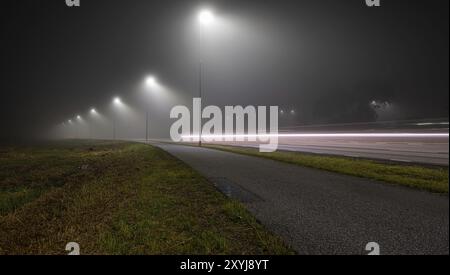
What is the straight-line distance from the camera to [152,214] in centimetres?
459

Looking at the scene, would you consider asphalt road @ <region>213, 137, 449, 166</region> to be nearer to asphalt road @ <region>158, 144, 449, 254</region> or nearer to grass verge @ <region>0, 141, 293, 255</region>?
asphalt road @ <region>158, 144, 449, 254</region>

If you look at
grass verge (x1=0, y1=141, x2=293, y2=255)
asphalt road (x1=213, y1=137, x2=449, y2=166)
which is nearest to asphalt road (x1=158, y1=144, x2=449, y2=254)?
grass verge (x1=0, y1=141, x2=293, y2=255)

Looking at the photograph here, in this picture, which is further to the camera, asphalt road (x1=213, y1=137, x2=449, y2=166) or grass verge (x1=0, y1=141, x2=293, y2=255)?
asphalt road (x1=213, y1=137, x2=449, y2=166)

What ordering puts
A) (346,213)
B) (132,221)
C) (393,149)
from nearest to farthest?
(132,221), (346,213), (393,149)

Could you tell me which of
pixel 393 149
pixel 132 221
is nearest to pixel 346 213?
pixel 132 221

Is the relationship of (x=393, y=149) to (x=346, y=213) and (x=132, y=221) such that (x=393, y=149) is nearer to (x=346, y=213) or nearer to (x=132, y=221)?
(x=346, y=213)

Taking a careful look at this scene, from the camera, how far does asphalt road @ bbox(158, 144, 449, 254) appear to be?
3.37 m

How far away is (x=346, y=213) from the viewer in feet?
15.1

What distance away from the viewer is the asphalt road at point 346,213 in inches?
133

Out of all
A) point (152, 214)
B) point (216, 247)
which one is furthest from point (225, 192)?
point (216, 247)

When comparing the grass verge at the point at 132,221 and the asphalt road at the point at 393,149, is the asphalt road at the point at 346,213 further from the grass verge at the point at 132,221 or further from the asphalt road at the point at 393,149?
the asphalt road at the point at 393,149

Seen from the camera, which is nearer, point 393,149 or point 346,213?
point 346,213

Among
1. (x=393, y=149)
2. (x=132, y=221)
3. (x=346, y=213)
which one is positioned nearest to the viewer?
(x=132, y=221)
